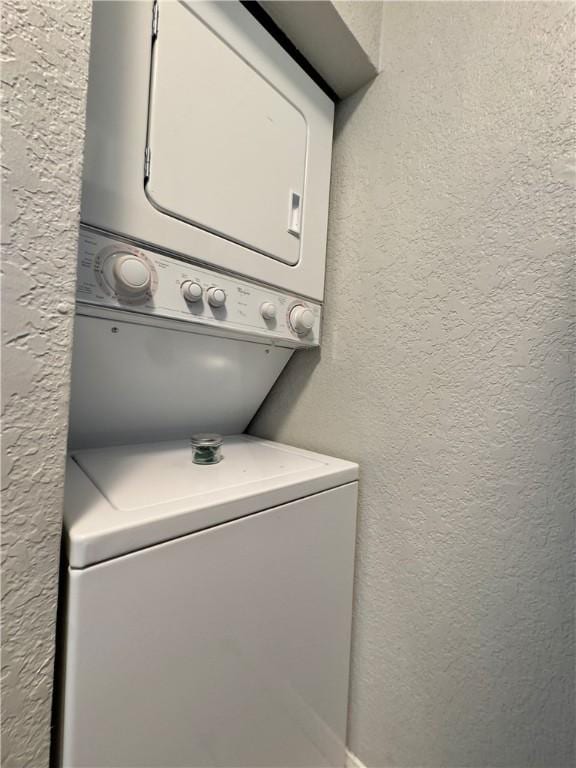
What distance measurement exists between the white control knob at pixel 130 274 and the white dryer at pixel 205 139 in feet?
0.20

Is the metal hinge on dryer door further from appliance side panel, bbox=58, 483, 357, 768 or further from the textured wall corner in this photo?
appliance side panel, bbox=58, 483, 357, 768

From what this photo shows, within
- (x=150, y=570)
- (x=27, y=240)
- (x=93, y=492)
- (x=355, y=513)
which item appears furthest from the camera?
(x=355, y=513)

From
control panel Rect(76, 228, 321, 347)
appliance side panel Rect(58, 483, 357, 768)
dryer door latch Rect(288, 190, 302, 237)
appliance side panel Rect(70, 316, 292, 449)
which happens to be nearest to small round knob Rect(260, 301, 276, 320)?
control panel Rect(76, 228, 321, 347)

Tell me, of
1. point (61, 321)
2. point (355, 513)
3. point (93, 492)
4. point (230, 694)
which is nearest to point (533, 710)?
point (355, 513)

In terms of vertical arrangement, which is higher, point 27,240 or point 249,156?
point 249,156

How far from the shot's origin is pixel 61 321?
0.45 m

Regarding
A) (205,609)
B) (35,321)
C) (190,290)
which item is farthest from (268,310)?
(205,609)

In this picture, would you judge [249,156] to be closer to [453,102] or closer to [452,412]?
[453,102]

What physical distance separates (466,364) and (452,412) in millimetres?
135

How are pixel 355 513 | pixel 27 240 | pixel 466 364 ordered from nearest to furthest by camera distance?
pixel 27 240 → pixel 466 364 → pixel 355 513

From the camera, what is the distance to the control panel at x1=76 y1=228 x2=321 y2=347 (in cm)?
67

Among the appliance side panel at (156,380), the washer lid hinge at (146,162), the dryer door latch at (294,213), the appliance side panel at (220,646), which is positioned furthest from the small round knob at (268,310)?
the appliance side panel at (220,646)

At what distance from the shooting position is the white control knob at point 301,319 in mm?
1055

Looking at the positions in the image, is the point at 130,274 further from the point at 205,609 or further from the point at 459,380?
the point at 459,380
